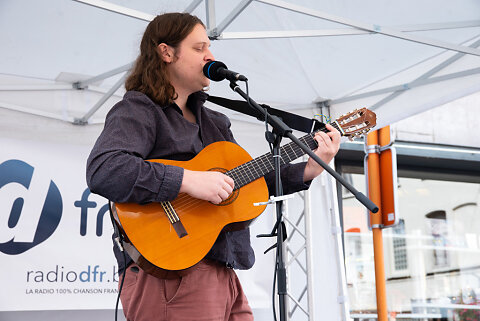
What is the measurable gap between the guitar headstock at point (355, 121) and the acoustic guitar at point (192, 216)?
0.54 feet

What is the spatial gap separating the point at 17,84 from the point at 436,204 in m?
4.96

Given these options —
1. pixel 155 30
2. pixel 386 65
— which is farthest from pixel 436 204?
pixel 155 30

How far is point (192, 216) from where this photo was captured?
179 cm

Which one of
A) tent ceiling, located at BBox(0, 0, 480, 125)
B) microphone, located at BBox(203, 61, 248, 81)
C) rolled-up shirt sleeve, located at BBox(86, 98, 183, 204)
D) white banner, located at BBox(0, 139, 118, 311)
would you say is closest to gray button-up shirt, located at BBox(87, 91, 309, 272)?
rolled-up shirt sleeve, located at BBox(86, 98, 183, 204)

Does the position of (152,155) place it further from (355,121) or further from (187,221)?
(355,121)

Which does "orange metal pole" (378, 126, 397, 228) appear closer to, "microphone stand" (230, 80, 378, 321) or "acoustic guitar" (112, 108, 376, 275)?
"acoustic guitar" (112, 108, 376, 275)

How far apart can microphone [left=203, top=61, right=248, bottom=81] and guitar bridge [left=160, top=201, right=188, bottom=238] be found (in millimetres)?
456

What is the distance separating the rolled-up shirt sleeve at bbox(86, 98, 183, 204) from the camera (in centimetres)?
162

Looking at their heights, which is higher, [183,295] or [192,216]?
[192,216]

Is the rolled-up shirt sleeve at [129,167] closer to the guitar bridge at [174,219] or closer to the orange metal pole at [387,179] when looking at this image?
the guitar bridge at [174,219]

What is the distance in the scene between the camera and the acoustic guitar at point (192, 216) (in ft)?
5.51

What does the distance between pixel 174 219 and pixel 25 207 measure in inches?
→ 85.8

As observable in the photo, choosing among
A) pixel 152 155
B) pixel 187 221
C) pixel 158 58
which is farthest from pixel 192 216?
pixel 158 58

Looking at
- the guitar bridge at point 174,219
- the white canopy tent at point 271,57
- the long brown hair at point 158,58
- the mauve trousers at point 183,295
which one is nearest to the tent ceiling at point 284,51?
the white canopy tent at point 271,57
